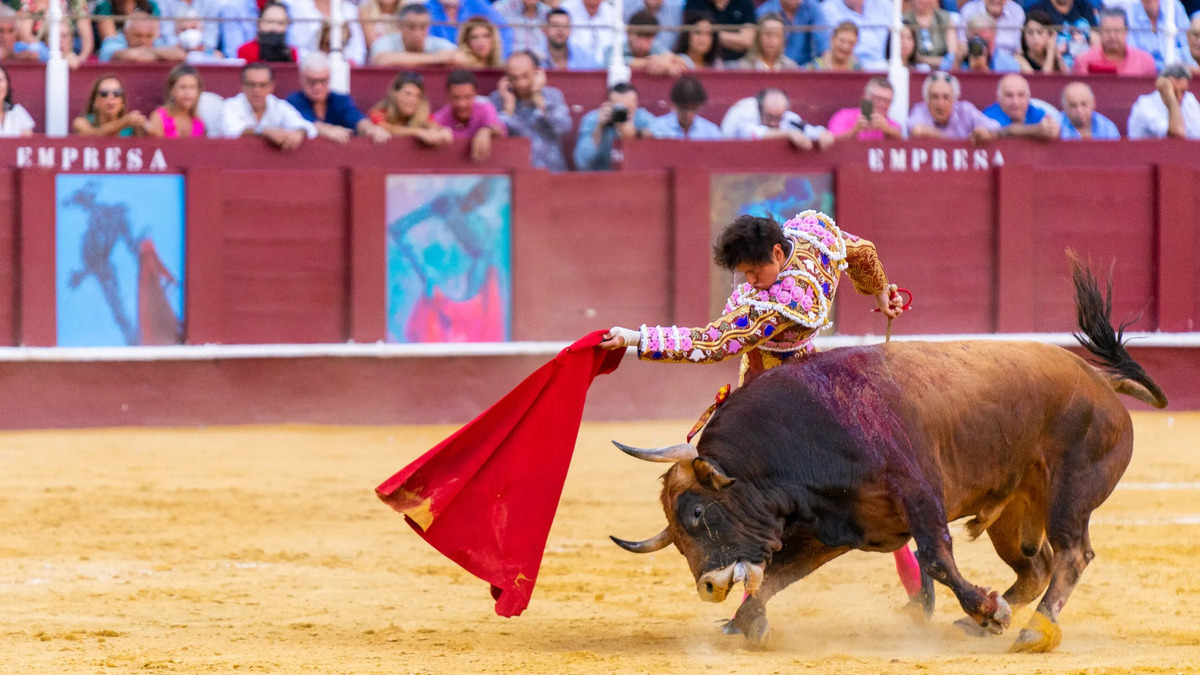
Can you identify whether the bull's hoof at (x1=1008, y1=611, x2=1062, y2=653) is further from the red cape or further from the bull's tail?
the red cape

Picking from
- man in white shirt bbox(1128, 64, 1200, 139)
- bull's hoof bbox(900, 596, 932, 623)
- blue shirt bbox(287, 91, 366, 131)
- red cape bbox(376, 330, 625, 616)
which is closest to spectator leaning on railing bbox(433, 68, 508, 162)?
blue shirt bbox(287, 91, 366, 131)

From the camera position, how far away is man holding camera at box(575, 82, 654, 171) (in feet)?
30.0

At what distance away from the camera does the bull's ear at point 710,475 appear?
4.10 meters

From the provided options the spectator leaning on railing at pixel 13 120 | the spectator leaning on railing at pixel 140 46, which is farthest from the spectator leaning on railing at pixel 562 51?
the spectator leaning on railing at pixel 13 120

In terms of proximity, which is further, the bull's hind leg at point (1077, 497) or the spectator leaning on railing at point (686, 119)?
the spectator leaning on railing at point (686, 119)

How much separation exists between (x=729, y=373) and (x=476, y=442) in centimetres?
518

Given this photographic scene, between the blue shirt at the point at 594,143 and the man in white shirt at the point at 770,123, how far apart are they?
496 millimetres

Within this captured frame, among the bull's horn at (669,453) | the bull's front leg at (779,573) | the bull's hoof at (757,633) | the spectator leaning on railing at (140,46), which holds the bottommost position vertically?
the bull's hoof at (757,633)

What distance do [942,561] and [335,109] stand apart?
19.1ft

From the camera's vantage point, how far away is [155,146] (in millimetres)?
8875

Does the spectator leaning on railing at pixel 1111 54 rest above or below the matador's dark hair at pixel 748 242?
above

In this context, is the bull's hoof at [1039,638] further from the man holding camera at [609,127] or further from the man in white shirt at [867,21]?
the man in white shirt at [867,21]

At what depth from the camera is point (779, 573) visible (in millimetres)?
4379

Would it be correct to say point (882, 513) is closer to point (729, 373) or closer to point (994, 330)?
point (729, 373)
